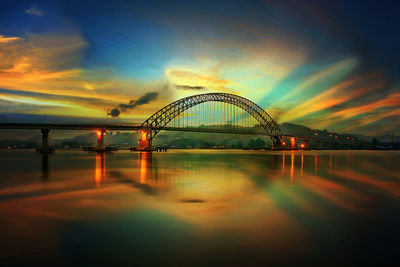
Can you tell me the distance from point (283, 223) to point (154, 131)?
88108mm

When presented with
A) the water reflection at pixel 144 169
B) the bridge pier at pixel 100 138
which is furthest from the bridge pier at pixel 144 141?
the water reflection at pixel 144 169

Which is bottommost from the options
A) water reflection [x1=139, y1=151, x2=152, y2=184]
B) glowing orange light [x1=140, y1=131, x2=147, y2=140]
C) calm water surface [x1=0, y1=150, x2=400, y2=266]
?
water reflection [x1=139, y1=151, x2=152, y2=184]

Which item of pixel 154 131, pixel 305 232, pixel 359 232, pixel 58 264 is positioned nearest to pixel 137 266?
pixel 58 264

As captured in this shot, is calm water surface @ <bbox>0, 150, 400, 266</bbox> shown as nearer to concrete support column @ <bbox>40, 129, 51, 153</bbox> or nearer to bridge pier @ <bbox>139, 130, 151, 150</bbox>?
concrete support column @ <bbox>40, 129, 51, 153</bbox>

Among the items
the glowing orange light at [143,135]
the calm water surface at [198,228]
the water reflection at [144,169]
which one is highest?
the glowing orange light at [143,135]

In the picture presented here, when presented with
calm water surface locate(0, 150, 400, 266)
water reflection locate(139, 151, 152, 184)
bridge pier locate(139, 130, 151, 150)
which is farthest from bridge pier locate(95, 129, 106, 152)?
calm water surface locate(0, 150, 400, 266)

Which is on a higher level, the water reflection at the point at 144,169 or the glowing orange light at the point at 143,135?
the glowing orange light at the point at 143,135

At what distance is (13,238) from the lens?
641 cm

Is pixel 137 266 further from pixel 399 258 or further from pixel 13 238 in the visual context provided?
pixel 399 258

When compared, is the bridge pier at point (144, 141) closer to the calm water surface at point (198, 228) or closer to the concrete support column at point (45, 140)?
the concrete support column at point (45, 140)

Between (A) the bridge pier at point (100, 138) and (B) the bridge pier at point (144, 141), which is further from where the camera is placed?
(B) the bridge pier at point (144, 141)

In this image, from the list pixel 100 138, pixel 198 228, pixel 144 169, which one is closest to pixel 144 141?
pixel 100 138

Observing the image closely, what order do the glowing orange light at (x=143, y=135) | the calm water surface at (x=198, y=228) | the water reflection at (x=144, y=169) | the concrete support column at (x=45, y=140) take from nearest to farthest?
1. the calm water surface at (x=198, y=228)
2. the water reflection at (x=144, y=169)
3. the concrete support column at (x=45, y=140)
4. the glowing orange light at (x=143, y=135)

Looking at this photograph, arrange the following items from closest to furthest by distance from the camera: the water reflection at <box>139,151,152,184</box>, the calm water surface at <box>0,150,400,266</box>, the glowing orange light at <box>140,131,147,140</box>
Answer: the calm water surface at <box>0,150,400,266</box> < the water reflection at <box>139,151,152,184</box> < the glowing orange light at <box>140,131,147,140</box>
